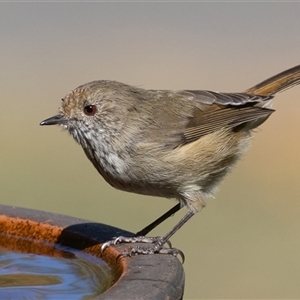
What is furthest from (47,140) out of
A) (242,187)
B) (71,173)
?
(242,187)

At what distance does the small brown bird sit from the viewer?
5441mm

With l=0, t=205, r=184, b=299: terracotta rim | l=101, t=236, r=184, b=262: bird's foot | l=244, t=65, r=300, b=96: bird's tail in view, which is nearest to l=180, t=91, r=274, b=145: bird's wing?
l=244, t=65, r=300, b=96: bird's tail

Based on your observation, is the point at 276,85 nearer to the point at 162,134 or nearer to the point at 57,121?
the point at 162,134

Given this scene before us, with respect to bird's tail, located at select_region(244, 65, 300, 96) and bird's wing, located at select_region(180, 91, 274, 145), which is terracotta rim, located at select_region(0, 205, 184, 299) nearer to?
bird's wing, located at select_region(180, 91, 274, 145)

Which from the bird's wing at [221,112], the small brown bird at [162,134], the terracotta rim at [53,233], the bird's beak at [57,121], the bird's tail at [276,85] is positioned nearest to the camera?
the terracotta rim at [53,233]

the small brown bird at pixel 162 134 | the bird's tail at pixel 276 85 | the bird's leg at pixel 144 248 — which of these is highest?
the bird's tail at pixel 276 85

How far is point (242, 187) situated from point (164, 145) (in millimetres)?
3937

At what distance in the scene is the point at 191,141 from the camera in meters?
5.79

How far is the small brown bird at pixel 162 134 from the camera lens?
5.44 meters

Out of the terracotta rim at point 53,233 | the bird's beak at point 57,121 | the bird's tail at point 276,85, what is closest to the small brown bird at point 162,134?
the bird's beak at point 57,121

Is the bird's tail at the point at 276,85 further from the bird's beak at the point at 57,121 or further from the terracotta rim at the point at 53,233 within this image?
the terracotta rim at the point at 53,233

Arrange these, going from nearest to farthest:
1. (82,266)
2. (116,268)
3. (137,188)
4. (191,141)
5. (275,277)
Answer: (116,268)
(82,266)
(137,188)
(191,141)
(275,277)

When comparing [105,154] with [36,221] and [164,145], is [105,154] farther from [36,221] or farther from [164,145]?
[36,221]

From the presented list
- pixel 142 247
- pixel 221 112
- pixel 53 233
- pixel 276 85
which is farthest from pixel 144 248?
pixel 276 85
